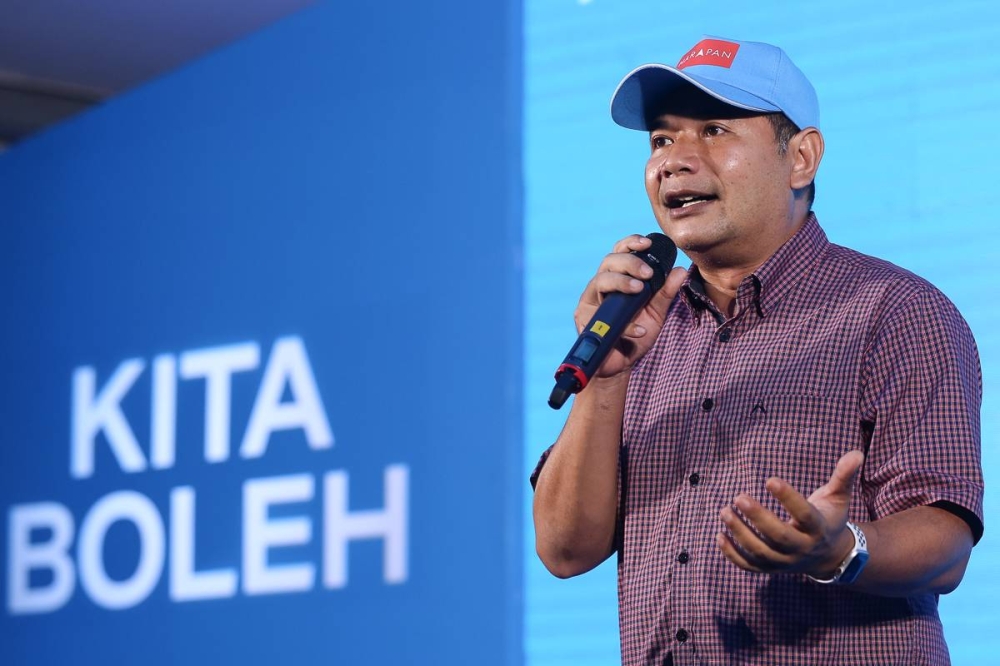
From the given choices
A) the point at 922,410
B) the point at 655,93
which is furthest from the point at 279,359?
the point at 922,410

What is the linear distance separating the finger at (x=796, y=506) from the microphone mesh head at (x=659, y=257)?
0.43 meters

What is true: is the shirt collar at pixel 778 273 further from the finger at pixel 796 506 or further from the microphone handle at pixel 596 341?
the finger at pixel 796 506

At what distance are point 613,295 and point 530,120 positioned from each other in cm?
178

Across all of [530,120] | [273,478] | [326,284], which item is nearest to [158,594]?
[273,478]

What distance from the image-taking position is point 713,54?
1814 mm

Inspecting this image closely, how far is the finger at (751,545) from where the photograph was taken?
50.9 inches

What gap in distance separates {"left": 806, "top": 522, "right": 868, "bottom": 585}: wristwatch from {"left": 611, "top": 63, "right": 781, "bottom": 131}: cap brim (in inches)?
24.4

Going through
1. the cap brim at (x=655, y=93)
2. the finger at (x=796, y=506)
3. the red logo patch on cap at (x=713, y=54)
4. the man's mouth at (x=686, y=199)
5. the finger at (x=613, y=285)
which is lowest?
the finger at (x=796, y=506)

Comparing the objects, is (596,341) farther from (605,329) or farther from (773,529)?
(773,529)

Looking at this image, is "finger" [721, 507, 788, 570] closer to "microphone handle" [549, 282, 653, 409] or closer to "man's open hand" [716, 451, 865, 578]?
"man's open hand" [716, 451, 865, 578]

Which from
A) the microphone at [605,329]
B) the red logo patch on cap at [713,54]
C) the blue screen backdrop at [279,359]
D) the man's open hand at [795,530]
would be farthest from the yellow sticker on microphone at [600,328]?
the blue screen backdrop at [279,359]

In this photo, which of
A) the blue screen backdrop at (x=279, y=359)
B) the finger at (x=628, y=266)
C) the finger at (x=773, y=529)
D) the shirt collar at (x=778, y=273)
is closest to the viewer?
the finger at (x=773, y=529)

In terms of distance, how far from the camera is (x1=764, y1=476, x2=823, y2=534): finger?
1.26 metres

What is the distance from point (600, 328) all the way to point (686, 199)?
0.92ft
